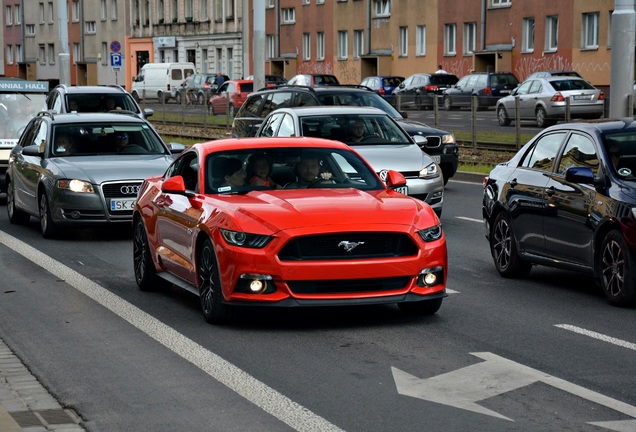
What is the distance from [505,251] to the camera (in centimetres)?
1262

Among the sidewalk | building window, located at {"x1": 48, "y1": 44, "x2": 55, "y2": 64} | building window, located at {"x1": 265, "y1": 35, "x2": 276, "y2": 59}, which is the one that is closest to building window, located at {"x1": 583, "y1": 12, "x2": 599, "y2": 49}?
building window, located at {"x1": 265, "y1": 35, "x2": 276, "y2": 59}

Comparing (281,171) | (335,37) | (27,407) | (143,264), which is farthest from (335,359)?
(335,37)

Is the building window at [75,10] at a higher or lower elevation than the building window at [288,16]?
higher

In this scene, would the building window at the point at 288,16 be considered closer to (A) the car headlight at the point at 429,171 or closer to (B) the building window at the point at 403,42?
(B) the building window at the point at 403,42

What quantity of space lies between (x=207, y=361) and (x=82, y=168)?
8409 mm

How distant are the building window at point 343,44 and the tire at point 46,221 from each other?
63.8 metres

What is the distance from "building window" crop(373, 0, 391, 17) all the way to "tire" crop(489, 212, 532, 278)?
208ft

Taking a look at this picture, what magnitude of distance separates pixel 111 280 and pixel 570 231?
4096 millimetres

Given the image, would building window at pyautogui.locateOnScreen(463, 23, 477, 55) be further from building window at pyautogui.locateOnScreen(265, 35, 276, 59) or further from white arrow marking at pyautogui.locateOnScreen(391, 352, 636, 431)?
white arrow marking at pyautogui.locateOnScreen(391, 352, 636, 431)

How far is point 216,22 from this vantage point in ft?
303

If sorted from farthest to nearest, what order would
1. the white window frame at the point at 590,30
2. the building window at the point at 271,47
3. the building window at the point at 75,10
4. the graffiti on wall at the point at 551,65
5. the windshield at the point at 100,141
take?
the building window at the point at 75,10 → the building window at the point at 271,47 → the white window frame at the point at 590,30 → the graffiti on wall at the point at 551,65 → the windshield at the point at 100,141

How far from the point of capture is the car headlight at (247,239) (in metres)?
9.39

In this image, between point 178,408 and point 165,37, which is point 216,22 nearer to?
point 165,37

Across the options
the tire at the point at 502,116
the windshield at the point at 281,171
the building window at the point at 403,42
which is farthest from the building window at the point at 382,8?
the windshield at the point at 281,171
